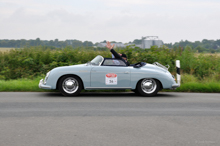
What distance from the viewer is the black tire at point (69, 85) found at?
32.7 feet

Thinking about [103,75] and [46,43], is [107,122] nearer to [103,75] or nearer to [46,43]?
[103,75]

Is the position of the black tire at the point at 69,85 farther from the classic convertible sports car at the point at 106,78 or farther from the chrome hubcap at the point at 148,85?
the chrome hubcap at the point at 148,85

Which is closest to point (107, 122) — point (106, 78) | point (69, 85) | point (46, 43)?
point (106, 78)

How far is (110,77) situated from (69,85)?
132cm

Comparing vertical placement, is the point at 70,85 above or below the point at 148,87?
above

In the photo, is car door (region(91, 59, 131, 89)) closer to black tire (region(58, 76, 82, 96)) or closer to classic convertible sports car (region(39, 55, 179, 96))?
classic convertible sports car (region(39, 55, 179, 96))

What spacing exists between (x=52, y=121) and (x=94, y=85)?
390 cm

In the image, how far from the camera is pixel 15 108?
7793 millimetres

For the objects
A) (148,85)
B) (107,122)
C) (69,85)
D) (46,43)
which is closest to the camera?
(107,122)

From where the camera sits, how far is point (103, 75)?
33.1ft

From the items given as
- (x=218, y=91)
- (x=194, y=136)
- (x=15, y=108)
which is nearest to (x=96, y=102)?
(x=15, y=108)

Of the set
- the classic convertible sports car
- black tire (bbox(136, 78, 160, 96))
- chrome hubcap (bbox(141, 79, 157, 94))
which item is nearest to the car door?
the classic convertible sports car

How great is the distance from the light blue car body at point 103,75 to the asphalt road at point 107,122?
0.76 metres

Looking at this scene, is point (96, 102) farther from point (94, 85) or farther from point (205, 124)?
point (205, 124)
